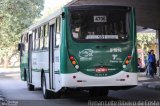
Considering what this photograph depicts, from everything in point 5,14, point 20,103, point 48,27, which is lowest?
point 20,103

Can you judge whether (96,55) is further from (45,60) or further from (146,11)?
(146,11)

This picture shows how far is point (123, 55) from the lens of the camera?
49.1 ft

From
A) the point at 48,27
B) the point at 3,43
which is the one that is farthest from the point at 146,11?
the point at 3,43

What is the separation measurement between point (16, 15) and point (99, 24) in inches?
1162

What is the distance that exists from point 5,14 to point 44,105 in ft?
92.4

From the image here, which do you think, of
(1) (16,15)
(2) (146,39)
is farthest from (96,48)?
(2) (146,39)

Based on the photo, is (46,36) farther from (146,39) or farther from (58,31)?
(146,39)

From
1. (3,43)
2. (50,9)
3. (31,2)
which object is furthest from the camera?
(50,9)

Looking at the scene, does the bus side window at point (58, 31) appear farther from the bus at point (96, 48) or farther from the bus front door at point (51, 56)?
the bus front door at point (51, 56)

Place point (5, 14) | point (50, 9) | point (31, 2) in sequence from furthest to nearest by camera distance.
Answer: point (50, 9)
point (31, 2)
point (5, 14)

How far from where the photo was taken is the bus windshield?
49.1ft

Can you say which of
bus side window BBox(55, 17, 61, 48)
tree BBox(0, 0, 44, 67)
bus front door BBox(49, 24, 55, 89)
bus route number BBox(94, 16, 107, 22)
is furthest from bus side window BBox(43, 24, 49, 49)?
tree BBox(0, 0, 44, 67)

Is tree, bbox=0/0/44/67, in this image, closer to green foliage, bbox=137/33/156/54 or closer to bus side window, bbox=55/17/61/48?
green foliage, bbox=137/33/156/54

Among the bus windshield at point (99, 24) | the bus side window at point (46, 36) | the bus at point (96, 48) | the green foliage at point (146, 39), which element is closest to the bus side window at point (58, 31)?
the bus at point (96, 48)
